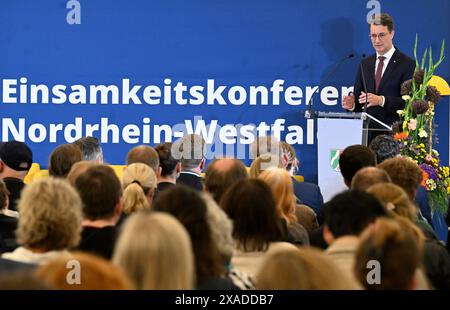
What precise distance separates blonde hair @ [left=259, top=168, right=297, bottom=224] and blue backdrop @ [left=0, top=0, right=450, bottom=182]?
5.10 metres

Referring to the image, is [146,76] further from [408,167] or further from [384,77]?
[408,167]

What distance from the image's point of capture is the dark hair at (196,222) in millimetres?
3027

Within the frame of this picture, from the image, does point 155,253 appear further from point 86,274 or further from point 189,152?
point 189,152

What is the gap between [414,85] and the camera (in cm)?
812

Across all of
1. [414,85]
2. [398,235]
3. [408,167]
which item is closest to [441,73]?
[414,85]

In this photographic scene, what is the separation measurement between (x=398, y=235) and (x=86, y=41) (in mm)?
7372

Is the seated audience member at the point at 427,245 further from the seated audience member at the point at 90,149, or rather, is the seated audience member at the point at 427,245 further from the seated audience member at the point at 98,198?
the seated audience member at the point at 90,149

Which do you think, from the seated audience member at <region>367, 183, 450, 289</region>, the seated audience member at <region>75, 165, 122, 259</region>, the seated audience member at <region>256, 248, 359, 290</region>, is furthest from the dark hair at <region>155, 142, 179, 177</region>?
the seated audience member at <region>256, 248, 359, 290</region>

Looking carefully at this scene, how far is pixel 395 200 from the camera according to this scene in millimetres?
4012

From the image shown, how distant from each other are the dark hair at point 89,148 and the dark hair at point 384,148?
2.06 m

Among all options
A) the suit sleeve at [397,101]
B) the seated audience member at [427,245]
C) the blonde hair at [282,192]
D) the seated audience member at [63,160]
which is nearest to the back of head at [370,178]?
the blonde hair at [282,192]

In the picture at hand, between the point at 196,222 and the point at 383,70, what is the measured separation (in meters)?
6.18

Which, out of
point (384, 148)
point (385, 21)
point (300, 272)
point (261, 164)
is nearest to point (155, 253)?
point (300, 272)

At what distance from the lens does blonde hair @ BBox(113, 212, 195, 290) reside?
2357mm
